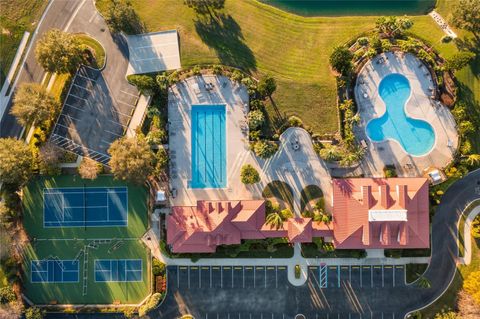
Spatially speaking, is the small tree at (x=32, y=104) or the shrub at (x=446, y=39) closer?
the small tree at (x=32, y=104)

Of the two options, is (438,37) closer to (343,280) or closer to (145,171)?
(343,280)

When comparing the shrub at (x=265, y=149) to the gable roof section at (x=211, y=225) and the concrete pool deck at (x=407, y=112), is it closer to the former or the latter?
the gable roof section at (x=211, y=225)

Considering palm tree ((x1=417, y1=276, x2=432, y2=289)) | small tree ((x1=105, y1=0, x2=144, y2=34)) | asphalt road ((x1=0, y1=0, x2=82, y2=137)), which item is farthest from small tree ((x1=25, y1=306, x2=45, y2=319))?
palm tree ((x1=417, y1=276, x2=432, y2=289))

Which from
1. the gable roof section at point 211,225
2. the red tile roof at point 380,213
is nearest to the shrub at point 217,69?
the gable roof section at point 211,225

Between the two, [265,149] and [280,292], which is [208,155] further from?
[280,292]

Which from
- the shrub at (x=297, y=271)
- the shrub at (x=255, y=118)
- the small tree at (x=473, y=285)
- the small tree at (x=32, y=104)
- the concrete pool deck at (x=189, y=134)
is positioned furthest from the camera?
the concrete pool deck at (x=189, y=134)

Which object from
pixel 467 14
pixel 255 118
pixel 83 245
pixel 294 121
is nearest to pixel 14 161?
pixel 83 245

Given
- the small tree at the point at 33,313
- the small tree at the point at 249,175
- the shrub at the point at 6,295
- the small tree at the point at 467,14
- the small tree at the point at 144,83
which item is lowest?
the small tree at the point at 33,313

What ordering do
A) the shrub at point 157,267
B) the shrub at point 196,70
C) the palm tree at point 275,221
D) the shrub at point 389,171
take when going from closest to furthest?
the palm tree at point 275,221 < the shrub at point 389,171 < the shrub at point 157,267 < the shrub at point 196,70
